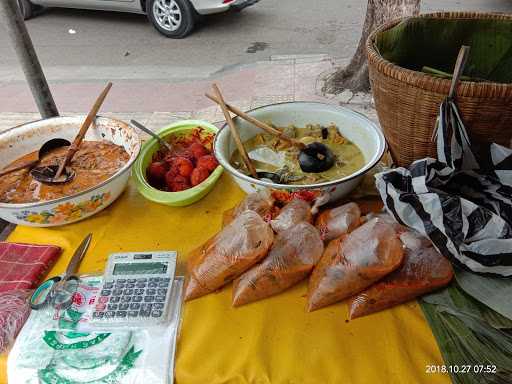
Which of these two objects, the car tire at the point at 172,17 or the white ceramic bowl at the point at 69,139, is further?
the car tire at the point at 172,17

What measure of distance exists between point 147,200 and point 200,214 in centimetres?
21

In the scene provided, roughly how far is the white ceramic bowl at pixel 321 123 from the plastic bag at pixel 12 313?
63 centimetres

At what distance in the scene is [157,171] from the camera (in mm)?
1364

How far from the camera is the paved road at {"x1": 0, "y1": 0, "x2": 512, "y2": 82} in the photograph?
4539mm

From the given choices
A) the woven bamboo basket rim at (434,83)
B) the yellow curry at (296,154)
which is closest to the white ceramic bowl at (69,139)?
the yellow curry at (296,154)

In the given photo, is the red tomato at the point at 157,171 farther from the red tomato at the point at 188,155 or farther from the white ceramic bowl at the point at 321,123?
the white ceramic bowl at the point at 321,123

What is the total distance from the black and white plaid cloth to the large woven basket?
0.04 m

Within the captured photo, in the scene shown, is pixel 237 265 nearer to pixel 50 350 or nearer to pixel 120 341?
pixel 120 341

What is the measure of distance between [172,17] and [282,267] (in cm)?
500

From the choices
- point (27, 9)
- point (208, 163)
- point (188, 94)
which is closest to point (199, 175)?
point (208, 163)

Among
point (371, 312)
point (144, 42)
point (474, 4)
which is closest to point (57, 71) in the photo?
point (144, 42)

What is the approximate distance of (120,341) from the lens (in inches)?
36.4

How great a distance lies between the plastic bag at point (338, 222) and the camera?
3.48ft

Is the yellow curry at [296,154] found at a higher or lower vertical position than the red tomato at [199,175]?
higher
